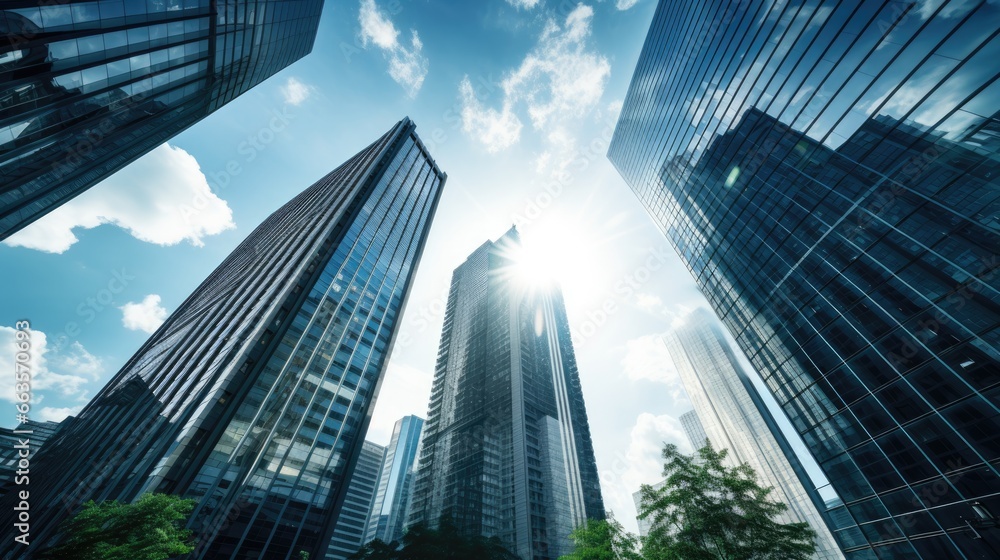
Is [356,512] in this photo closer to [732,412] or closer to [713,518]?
[713,518]

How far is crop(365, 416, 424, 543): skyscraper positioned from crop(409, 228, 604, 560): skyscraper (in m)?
69.3

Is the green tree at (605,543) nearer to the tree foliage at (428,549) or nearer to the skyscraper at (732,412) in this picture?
the tree foliage at (428,549)

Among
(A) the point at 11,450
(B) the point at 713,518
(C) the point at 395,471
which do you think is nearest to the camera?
(B) the point at 713,518

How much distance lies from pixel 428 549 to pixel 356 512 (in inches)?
4259

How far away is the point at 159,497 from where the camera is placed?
15.1 m

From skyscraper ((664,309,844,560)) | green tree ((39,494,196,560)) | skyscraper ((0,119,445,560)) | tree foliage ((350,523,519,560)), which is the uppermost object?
skyscraper ((664,309,844,560))

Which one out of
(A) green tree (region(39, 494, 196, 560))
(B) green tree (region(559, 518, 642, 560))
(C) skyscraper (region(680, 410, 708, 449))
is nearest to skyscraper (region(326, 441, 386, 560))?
(B) green tree (region(559, 518, 642, 560))

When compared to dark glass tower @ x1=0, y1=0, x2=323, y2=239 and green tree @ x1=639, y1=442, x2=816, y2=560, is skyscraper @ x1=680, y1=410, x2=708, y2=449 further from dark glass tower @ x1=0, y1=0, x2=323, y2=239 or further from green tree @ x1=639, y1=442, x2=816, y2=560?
dark glass tower @ x1=0, y1=0, x2=323, y2=239

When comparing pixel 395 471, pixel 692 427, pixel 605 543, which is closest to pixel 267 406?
pixel 605 543

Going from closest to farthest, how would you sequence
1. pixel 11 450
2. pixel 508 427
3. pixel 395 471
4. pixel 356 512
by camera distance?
pixel 11 450, pixel 508 427, pixel 356 512, pixel 395 471

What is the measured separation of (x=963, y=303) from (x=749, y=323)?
16.6 meters

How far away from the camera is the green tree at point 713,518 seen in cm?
1535

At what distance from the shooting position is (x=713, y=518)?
16.1 metres

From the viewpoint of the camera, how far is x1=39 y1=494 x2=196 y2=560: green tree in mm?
12984
